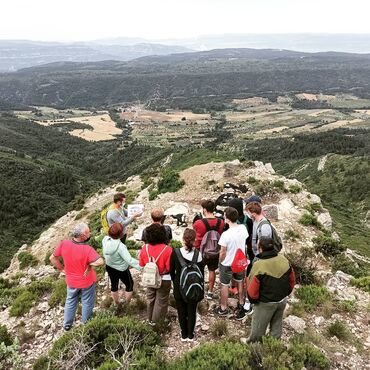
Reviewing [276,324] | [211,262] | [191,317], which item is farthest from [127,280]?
[276,324]

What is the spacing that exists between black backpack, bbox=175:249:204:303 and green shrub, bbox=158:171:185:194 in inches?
578

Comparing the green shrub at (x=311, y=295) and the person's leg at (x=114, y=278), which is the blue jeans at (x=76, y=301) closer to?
the person's leg at (x=114, y=278)

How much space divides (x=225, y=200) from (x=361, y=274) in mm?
7022

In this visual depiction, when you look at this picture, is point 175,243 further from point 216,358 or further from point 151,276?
point 216,358

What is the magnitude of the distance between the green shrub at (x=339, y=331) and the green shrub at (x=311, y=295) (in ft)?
2.99

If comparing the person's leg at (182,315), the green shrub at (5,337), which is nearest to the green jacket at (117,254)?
the person's leg at (182,315)

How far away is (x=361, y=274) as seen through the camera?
13.3 metres

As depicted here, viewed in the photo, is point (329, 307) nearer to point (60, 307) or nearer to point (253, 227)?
point (253, 227)

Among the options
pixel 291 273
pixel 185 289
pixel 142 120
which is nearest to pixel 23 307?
pixel 185 289

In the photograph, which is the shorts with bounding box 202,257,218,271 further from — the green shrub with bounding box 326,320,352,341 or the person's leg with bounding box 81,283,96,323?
the green shrub with bounding box 326,320,352,341

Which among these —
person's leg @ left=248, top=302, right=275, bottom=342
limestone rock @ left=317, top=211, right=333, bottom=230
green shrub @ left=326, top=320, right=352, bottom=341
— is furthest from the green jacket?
limestone rock @ left=317, top=211, right=333, bottom=230

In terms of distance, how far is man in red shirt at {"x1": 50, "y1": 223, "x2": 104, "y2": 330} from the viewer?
285 inches

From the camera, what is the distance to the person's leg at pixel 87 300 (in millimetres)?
7672

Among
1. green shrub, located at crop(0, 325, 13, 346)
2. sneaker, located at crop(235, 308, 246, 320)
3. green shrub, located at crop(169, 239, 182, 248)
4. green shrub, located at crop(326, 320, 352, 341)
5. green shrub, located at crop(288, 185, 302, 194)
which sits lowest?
green shrub, located at crop(288, 185, 302, 194)
